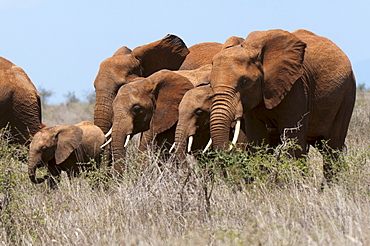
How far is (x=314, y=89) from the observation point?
31.2ft

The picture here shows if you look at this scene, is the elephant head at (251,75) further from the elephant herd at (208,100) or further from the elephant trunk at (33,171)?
the elephant trunk at (33,171)

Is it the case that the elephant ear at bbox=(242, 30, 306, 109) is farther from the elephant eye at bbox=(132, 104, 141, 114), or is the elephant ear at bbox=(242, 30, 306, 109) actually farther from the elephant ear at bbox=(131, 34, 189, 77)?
the elephant ear at bbox=(131, 34, 189, 77)

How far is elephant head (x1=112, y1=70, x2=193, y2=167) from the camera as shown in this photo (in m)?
9.91

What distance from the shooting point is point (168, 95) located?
33.3ft

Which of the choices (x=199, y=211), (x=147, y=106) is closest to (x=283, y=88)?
(x=147, y=106)

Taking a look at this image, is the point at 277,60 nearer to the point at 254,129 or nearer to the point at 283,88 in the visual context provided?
the point at 283,88

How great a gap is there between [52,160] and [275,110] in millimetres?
3982

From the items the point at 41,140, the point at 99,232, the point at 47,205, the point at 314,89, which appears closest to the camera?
the point at 99,232

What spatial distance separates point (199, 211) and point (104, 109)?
4607mm

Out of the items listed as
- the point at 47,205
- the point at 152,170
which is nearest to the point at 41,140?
the point at 47,205

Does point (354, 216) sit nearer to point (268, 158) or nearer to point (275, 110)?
point (268, 158)

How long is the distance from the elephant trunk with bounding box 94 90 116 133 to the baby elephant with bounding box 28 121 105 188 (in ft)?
0.35

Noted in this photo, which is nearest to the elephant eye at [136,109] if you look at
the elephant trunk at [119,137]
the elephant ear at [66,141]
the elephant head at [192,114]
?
the elephant trunk at [119,137]

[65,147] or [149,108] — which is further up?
[149,108]
